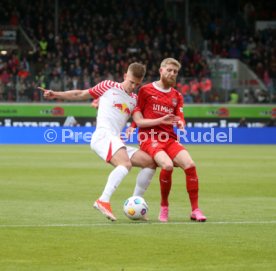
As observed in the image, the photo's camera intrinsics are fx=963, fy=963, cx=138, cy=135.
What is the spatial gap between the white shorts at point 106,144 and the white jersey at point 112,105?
0.29 ft

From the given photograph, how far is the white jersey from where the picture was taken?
12.6 m

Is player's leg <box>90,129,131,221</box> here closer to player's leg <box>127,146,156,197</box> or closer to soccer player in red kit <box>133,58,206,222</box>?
player's leg <box>127,146,156,197</box>

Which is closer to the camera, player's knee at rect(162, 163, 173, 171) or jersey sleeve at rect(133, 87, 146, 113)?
player's knee at rect(162, 163, 173, 171)

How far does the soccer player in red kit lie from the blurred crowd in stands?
3154 centimetres

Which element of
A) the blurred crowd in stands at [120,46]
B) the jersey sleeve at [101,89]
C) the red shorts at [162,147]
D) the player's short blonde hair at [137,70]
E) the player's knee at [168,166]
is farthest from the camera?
the blurred crowd in stands at [120,46]

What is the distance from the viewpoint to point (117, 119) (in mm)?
12664

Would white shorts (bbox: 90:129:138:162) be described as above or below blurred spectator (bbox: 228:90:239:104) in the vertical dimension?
above

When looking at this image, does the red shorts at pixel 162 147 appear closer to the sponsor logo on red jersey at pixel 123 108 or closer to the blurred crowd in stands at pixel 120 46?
the sponsor logo on red jersey at pixel 123 108

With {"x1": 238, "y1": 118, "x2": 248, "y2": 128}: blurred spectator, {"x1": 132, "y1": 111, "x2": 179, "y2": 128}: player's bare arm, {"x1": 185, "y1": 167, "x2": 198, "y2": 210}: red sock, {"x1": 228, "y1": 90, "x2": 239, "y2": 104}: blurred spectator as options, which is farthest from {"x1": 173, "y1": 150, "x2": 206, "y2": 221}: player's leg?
{"x1": 238, "y1": 118, "x2": 248, "y2": 128}: blurred spectator

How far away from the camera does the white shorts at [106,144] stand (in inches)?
490

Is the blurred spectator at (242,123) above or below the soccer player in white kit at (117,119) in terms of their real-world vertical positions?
below

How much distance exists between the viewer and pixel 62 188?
18750 mm

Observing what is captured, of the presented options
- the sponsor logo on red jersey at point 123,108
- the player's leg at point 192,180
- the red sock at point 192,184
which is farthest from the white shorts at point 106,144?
the red sock at point 192,184

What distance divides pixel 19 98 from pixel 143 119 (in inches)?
1295
